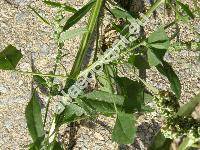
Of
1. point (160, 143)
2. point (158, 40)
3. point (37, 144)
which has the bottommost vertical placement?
point (160, 143)

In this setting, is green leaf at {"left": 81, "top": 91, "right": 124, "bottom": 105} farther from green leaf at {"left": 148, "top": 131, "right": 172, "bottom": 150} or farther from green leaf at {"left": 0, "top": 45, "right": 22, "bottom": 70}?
green leaf at {"left": 148, "top": 131, "right": 172, "bottom": 150}

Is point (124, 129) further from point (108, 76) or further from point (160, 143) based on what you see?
point (160, 143)

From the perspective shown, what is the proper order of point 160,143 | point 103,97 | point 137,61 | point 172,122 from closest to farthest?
point 172,122 → point 103,97 → point 137,61 → point 160,143

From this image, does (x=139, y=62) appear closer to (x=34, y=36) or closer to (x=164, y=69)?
(x=164, y=69)

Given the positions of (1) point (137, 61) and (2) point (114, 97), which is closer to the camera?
(2) point (114, 97)

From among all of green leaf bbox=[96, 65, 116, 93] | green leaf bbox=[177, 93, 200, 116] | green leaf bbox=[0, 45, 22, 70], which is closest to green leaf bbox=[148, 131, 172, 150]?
green leaf bbox=[177, 93, 200, 116]

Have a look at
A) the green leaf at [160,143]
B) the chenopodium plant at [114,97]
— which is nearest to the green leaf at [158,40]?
the chenopodium plant at [114,97]

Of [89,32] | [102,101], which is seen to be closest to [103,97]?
[102,101]

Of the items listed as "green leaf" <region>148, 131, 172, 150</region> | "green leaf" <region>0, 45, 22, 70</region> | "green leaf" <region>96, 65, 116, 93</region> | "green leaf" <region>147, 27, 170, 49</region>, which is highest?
"green leaf" <region>0, 45, 22, 70</region>
